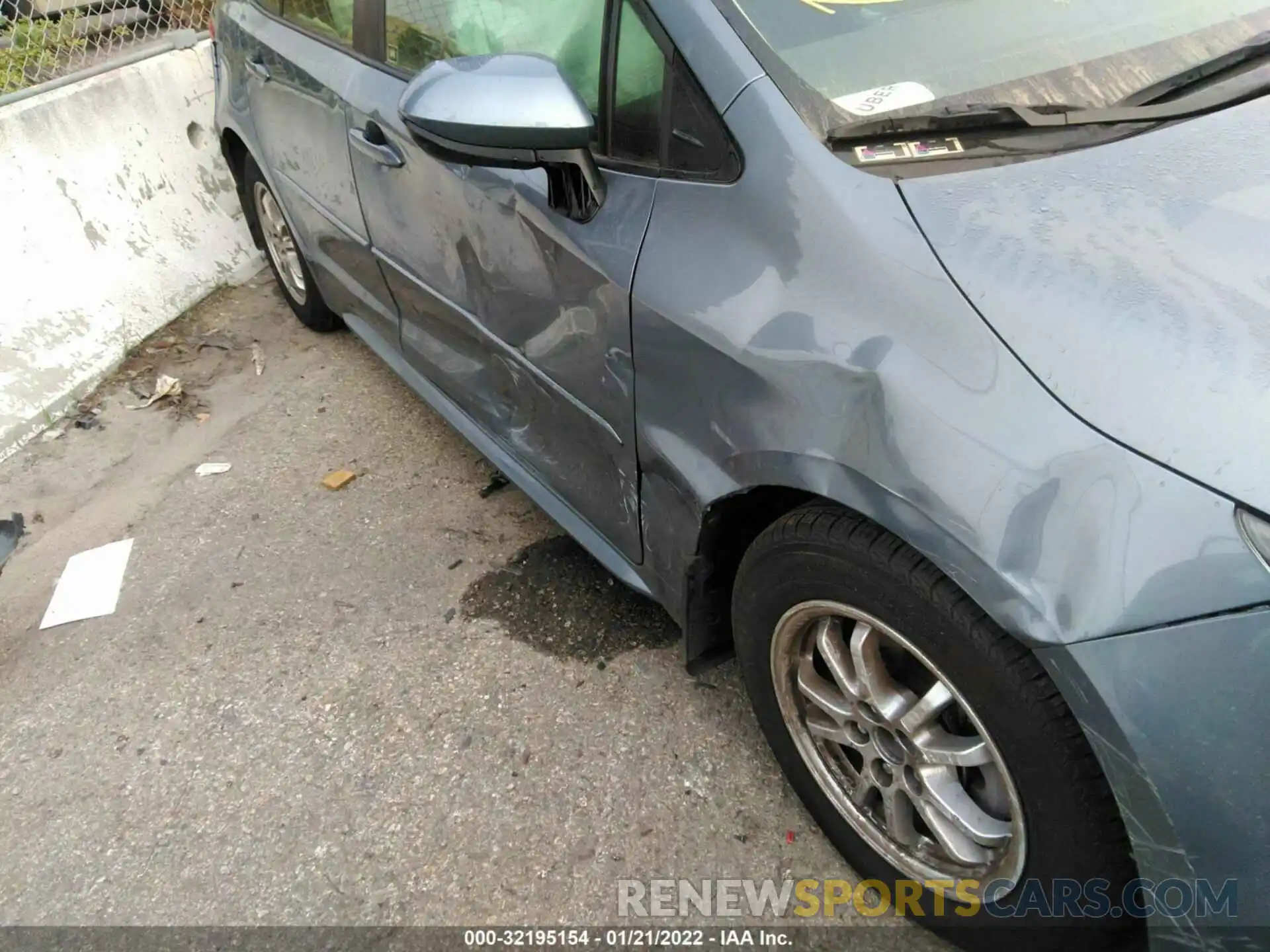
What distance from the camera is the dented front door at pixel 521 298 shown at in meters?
1.77

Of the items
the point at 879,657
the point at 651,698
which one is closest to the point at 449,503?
the point at 651,698

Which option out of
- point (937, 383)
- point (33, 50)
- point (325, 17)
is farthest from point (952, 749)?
point (33, 50)

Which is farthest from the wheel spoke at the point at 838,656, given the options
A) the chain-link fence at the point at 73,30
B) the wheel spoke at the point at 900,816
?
the chain-link fence at the point at 73,30

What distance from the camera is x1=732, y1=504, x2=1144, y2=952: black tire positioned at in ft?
4.11

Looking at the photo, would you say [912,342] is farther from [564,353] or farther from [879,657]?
[564,353]

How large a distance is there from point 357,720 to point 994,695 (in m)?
1.58

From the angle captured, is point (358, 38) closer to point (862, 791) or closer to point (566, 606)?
point (566, 606)

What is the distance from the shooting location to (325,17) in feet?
9.14

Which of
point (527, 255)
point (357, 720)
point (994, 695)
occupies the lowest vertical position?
point (357, 720)

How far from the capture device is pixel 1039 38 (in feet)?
5.23

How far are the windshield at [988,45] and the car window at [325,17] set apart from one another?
5.08ft

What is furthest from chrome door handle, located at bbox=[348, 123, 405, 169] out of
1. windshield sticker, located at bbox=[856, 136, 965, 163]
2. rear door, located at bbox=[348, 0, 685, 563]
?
windshield sticker, located at bbox=[856, 136, 965, 163]

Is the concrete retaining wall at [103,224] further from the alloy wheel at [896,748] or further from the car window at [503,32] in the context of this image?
the alloy wheel at [896,748]

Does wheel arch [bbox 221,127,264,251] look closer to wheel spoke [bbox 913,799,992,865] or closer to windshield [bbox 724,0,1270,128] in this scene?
windshield [bbox 724,0,1270,128]
